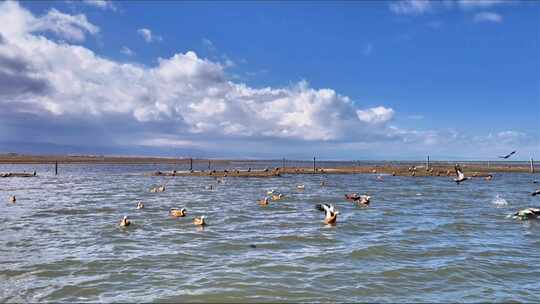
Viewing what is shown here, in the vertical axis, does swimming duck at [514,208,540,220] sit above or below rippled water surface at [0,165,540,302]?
above

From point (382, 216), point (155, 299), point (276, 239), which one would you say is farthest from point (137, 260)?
point (382, 216)

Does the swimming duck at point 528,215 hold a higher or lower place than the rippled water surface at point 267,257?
higher

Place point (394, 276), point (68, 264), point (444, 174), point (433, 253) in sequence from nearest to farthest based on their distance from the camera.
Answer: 1. point (394, 276)
2. point (68, 264)
3. point (433, 253)
4. point (444, 174)

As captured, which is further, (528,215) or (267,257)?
(528,215)

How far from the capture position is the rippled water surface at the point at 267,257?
427 inches

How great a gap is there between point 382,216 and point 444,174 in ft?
172

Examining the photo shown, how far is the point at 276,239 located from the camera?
17.6 meters

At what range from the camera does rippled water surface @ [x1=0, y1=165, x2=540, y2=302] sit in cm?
1084

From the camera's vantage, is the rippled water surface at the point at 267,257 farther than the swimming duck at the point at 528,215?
No

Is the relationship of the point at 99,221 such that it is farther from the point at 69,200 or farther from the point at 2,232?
the point at 69,200

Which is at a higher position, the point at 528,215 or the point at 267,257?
the point at 528,215

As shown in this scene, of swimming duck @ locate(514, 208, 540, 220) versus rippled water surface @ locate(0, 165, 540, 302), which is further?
swimming duck @ locate(514, 208, 540, 220)

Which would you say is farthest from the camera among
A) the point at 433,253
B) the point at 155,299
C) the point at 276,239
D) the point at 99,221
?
the point at 99,221

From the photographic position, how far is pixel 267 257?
1438 cm
